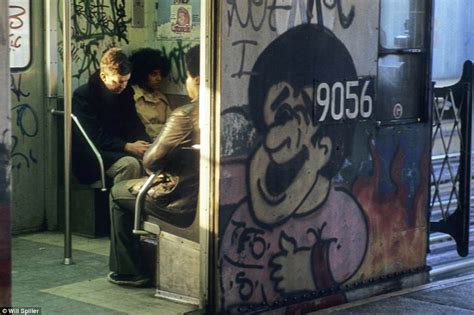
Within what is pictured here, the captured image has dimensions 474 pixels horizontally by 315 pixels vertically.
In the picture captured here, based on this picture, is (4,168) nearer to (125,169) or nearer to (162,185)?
(162,185)

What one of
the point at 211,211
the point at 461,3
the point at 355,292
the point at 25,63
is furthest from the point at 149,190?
the point at 461,3

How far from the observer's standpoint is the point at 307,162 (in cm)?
682

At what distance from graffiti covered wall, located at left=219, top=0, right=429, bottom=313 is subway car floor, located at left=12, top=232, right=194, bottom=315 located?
26.1 inches

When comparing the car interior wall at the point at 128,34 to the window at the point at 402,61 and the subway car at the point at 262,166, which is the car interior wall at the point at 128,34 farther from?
the window at the point at 402,61

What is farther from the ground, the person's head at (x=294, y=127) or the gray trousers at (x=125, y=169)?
the person's head at (x=294, y=127)

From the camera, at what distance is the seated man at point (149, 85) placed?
8.81 metres

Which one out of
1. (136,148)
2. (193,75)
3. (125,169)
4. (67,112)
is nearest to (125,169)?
(125,169)

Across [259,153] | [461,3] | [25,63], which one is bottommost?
[259,153]

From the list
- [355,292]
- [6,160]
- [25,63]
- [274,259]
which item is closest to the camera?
[6,160]

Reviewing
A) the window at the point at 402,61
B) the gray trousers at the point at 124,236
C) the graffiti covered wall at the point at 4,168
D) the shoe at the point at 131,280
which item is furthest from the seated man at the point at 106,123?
the graffiti covered wall at the point at 4,168

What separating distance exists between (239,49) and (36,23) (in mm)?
2795

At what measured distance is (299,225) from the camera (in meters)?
6.81

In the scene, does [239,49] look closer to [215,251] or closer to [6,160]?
[215,251]

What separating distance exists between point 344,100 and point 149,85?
235 centimetres
